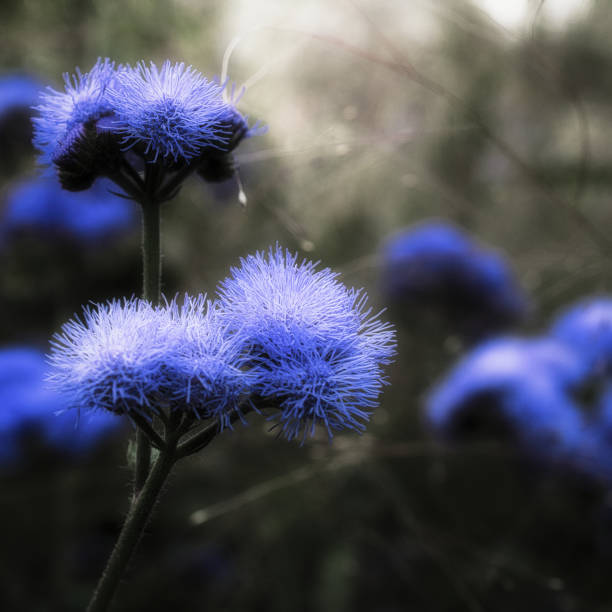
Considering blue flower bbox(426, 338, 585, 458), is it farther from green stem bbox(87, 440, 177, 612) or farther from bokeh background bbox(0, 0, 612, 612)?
green stem bbox(87, 440, 177, 612)

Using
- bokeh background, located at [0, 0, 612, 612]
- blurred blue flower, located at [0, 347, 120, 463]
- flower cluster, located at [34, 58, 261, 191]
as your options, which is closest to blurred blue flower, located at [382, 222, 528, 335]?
bokeh background, located at [0, 0, 612, 612]

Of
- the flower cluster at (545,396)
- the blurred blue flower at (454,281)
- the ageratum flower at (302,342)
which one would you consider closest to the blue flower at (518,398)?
the flower cluster at (545,396)

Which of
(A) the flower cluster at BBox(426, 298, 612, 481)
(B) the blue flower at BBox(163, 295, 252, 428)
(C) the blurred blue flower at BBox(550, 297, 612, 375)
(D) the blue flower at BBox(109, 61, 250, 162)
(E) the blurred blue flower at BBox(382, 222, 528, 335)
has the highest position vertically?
(E) the blurred blue flower at BBox(382, 222, 528, 335)

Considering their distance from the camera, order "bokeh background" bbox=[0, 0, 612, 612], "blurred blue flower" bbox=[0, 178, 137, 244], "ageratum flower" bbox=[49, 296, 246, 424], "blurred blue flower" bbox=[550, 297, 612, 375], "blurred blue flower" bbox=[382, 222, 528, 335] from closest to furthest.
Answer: "ageratum flower" bbox=[49, 296, 246, 424], "bokeh background" bbox=[0, 0, 612, 612], "blurred blue flower" bbox=[550, 297, 612, 375], "blurred blue flower" bbox=[0, 178, 137, 244], "blurred blue flower" bbox=[382, 222, 528, 335]

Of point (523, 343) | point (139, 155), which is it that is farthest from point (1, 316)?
point (139, 155)

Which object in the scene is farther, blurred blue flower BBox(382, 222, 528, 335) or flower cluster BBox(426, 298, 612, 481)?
blurred blue flower BBox(382, 222, 528, 335)

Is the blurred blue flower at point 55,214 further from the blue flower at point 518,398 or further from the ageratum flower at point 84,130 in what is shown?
the ageratum flower at point 84,130

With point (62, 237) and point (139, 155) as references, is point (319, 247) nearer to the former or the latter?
point (62, 237)
